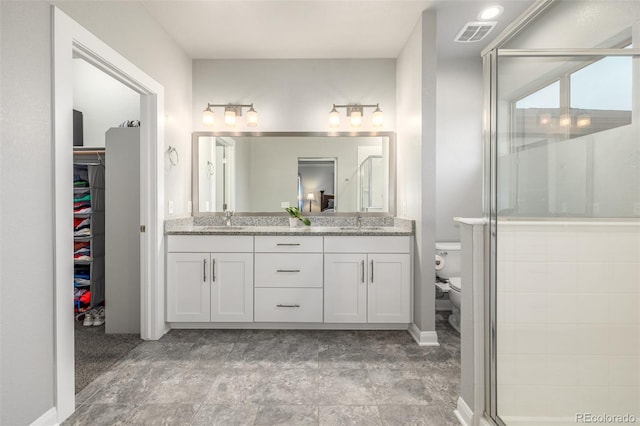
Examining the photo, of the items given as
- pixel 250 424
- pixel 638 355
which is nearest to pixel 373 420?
pixel 250 424

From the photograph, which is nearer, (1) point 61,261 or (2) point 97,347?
(1) point 61,261

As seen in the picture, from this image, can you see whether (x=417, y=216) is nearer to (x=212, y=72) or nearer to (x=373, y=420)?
(x=373, y=420)

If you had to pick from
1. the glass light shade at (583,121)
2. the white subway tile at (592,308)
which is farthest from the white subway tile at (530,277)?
the glass light shade at (583,121)

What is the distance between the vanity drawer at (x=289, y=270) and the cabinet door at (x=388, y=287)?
0.46m

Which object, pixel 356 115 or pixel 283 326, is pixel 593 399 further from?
pixel 356 115

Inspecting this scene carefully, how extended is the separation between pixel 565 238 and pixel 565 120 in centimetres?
47

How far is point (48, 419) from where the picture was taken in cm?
149

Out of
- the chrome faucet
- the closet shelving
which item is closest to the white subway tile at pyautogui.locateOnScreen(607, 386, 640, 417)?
the chrome faucet

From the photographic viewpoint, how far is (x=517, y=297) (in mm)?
1396

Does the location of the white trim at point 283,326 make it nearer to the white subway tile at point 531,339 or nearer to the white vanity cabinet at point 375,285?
the white vanity cabinet at point 375,285

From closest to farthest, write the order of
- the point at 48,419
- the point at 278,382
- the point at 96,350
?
the point at 48,419
the point at 278,382
the point at 96,350

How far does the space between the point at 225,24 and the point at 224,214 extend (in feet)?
5.60

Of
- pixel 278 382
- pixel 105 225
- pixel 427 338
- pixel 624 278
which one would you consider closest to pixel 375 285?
pixel 427 338

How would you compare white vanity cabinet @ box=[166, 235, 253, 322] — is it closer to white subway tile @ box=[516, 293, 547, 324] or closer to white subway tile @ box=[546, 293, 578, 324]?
white subway tile @ box=[516, 293, 547, 324]
